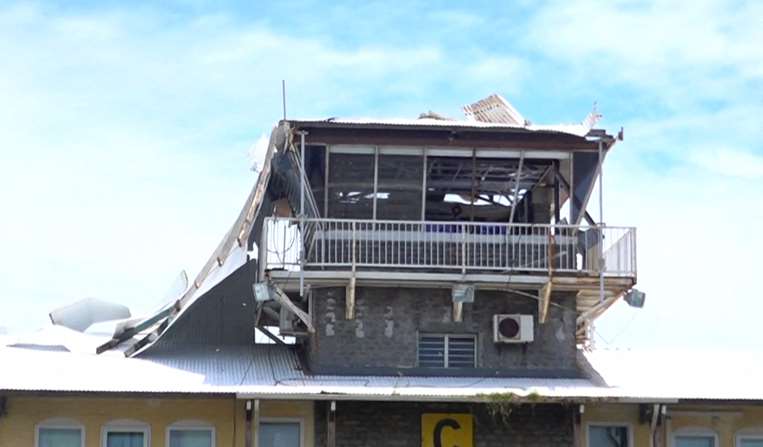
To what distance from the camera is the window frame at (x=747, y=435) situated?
28.3 metres

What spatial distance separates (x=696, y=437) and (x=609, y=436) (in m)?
1.75

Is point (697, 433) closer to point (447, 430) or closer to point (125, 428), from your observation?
point (447, 430)

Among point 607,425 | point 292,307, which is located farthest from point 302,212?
point 607,425

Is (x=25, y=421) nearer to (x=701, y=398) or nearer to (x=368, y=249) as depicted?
(x=368, y=249)

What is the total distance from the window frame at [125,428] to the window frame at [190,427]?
13.3 inches

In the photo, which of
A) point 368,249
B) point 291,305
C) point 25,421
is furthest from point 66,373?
point 368,249

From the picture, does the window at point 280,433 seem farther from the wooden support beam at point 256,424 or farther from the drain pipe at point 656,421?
the drain pipe at point 656,421

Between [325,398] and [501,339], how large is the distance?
4202 mm

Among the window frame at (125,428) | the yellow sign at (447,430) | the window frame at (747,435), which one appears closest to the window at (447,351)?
the yellow sign at (447,430)

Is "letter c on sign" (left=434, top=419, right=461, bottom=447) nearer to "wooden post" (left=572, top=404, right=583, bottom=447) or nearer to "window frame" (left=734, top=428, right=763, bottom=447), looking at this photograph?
"wooden post" (left=572, top=404, right=583, bottom=447)

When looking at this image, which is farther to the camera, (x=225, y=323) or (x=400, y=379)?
(x=225, y=323)

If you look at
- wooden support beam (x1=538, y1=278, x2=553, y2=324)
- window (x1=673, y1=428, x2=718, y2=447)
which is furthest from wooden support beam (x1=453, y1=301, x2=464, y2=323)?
window (x1=673, y1=428, x2=718, y2=447)

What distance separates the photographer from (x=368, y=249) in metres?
28.2

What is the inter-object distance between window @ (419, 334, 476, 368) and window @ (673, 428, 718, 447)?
4175 mm
